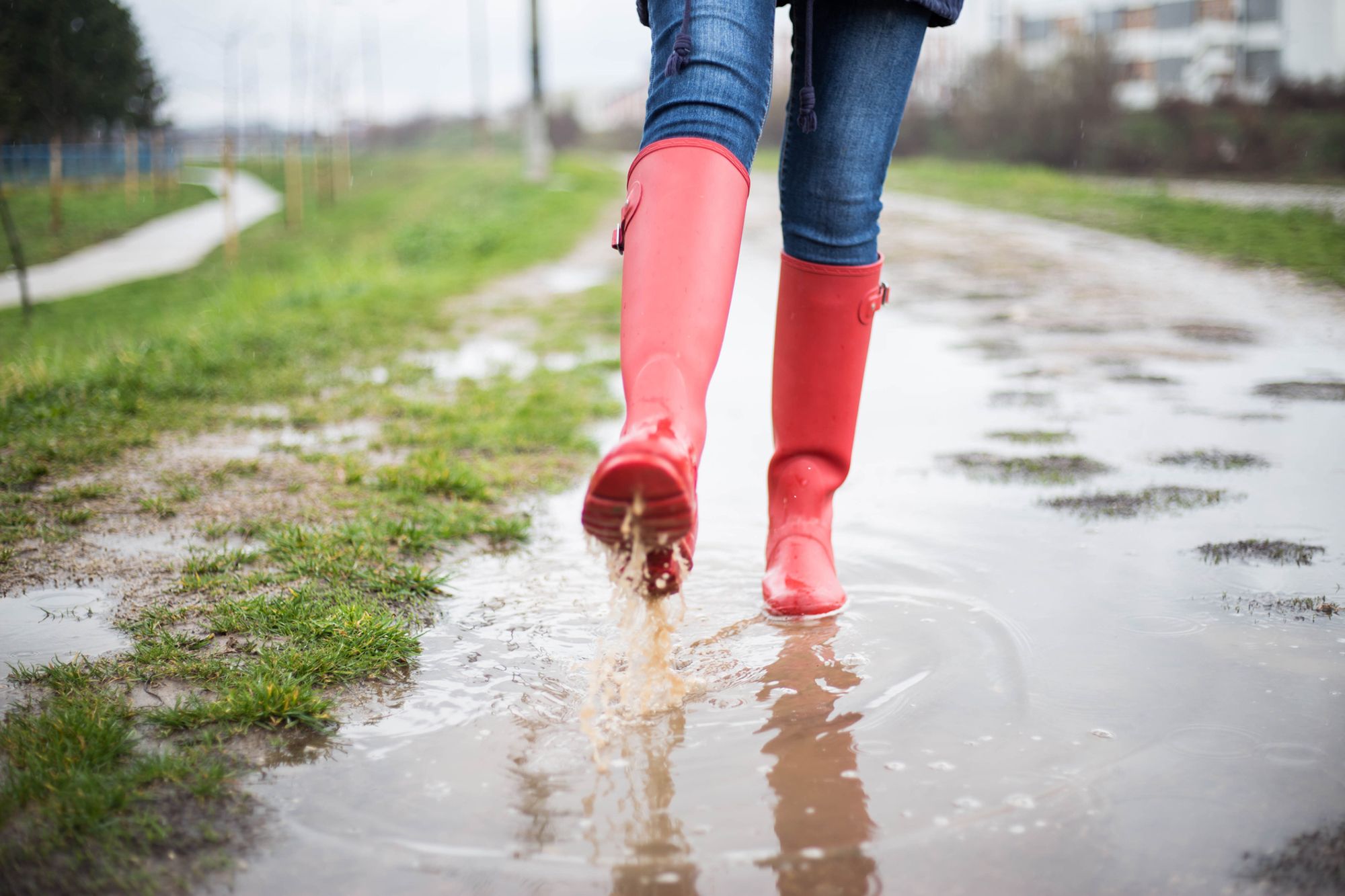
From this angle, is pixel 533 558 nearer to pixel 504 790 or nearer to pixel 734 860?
pixel 504 790

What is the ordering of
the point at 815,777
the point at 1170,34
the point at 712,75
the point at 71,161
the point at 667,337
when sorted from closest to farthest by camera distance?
the point at 815,777 < the point at 667,337 < the point at 712,75 < the point at 71,161 < the point at 1170,34

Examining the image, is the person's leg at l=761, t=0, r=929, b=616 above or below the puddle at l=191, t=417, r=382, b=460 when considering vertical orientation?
above

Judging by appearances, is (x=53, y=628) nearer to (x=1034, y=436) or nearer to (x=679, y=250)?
(x=679, y=250)

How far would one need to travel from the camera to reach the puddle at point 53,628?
5.20 feet

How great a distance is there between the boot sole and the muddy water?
0.27 meters

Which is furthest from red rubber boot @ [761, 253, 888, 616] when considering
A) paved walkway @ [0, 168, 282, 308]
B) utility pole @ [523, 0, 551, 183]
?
utility pole @ [523, 0, 551, 183]

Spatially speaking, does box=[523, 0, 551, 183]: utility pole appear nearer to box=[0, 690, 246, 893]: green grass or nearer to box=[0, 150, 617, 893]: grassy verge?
box=[0, 150, 617, 893]: grassy verge

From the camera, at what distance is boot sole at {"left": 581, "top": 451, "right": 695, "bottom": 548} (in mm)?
1193

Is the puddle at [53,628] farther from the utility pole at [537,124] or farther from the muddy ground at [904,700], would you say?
the utility pole at [537,124]

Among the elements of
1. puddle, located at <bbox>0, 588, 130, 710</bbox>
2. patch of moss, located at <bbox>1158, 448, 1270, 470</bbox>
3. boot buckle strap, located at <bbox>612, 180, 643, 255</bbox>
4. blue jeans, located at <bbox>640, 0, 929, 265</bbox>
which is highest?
blue jeans, located at <bbox>640, 0, 929, 265</bbox>

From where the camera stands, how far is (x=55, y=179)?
6.44 m

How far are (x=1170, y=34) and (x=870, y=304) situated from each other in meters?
49.7

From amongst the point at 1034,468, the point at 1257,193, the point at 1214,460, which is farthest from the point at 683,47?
the point at 1257,193

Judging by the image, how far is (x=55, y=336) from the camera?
7.11m
